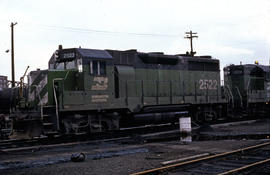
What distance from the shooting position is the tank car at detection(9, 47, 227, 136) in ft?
40.7

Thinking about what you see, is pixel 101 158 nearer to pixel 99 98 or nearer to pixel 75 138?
pixel 75 138

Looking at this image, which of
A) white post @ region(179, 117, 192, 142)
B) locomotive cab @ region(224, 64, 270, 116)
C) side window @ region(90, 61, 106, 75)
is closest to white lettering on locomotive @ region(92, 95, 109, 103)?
side window @ region(90, 61, 106, 75)

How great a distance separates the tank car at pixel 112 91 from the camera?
1240 cm

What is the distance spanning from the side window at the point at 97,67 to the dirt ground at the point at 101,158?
128 inches

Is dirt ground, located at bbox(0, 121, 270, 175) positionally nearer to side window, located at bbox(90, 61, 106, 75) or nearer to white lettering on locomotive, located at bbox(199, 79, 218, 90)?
side window, located at bbox(90, 61, 106, 75)

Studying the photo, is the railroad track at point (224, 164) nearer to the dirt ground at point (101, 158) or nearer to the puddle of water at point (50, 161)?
the dirt ground at point (101, 158)

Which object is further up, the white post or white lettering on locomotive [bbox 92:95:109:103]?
white lettering on locomotive [bbox 92:95:109:103]

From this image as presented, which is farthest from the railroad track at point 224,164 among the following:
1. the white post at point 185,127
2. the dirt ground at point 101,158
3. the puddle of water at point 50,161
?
the white post at point 185,127

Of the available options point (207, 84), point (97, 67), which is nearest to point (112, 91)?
point (97, 67)

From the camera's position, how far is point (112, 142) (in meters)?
12.0

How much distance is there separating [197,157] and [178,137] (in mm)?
5009

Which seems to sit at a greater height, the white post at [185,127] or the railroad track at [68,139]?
the white post at [185,127]

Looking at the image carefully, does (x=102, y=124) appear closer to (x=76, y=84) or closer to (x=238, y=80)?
(x=76, y=84)

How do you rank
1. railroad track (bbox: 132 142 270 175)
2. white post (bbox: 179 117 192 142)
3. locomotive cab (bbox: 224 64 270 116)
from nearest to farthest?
railroad track (bbox: 132 142 270 175), white post (bbox: 179 117 192 142), locomotive cab (bbox: 224 64 270 116)
